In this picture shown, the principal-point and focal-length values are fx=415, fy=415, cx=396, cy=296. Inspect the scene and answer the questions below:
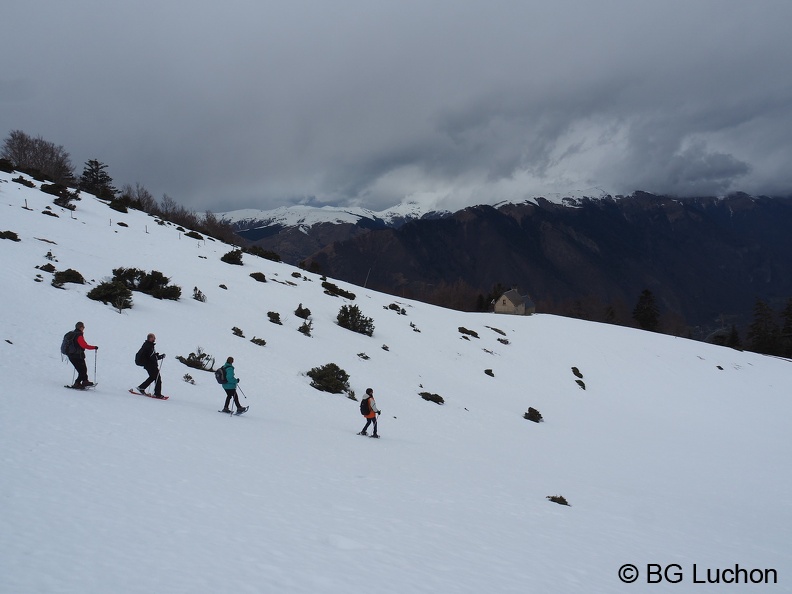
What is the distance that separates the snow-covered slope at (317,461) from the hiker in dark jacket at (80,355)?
381 millimetres

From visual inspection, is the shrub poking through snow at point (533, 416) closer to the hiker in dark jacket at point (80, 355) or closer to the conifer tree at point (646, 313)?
the hiker in dark jacket at point (80, 355)

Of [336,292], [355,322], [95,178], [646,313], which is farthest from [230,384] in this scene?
[646,313]

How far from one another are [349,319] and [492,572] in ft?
72.5

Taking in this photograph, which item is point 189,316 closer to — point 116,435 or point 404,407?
point 404,407

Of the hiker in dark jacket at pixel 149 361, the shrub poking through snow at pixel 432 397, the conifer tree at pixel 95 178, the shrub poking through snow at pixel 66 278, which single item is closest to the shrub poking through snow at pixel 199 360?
the hiker in dark jacket at pixel 149 361

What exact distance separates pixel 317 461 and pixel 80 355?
6507 millimetres

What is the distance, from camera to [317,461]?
952 cm

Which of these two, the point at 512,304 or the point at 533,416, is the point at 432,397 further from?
the point at 512,304

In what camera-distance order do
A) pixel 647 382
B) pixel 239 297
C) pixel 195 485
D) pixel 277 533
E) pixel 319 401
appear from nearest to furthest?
pixel 277 533
pixel 195 485
pixel 319 401
pixel 239 297
pixel 647 382

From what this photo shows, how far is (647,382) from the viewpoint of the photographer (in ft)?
114

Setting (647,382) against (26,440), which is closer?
(26,440)

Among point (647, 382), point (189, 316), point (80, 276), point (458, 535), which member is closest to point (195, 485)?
point (458, 535)

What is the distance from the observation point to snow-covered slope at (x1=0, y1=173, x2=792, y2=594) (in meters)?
4.68

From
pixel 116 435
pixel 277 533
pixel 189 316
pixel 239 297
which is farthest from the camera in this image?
pixel 239 297
